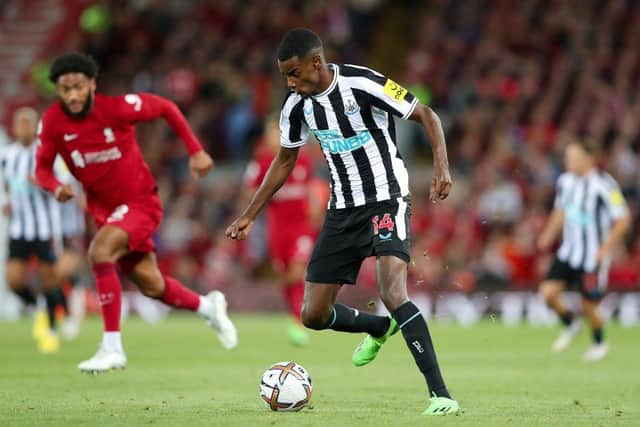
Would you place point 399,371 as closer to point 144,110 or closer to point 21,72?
point 144,110

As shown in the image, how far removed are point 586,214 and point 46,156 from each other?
639 centimetres

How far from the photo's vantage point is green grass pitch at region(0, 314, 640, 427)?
7156mm

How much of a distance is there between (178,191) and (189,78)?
2.31 metres

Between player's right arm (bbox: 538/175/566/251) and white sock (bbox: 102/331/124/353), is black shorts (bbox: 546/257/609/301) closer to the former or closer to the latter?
player's right arm (bbox: 538/175/566/251)

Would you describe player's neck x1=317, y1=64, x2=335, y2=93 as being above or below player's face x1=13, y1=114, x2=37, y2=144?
below

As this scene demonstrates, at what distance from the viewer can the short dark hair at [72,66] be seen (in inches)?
373

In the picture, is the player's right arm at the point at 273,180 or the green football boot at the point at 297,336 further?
the green football boot at the point at 297,336

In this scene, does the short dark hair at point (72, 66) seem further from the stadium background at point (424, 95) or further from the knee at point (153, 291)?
the stadium background at point (424, 95)

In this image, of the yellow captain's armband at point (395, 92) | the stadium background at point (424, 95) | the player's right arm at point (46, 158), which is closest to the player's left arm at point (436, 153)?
the yellow captain's armband at point (395, 92)

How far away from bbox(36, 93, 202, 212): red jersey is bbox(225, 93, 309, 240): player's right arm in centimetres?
190

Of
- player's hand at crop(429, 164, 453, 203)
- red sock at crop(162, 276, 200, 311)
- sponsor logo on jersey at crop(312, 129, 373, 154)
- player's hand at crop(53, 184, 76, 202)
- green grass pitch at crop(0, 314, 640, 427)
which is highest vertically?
sponsor logo on jersey at crop(312, 129, 373, 154)

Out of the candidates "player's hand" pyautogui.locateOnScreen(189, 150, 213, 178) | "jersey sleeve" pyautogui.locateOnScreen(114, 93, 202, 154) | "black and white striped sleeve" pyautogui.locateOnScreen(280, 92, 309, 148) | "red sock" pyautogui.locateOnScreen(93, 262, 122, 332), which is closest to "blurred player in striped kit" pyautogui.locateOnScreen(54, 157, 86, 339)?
"jersey sleeve" pyautogui.locateOnScreen(114, 93, 202, 154)

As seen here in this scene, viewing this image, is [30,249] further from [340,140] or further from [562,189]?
[340,140]

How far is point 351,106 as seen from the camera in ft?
24.9
